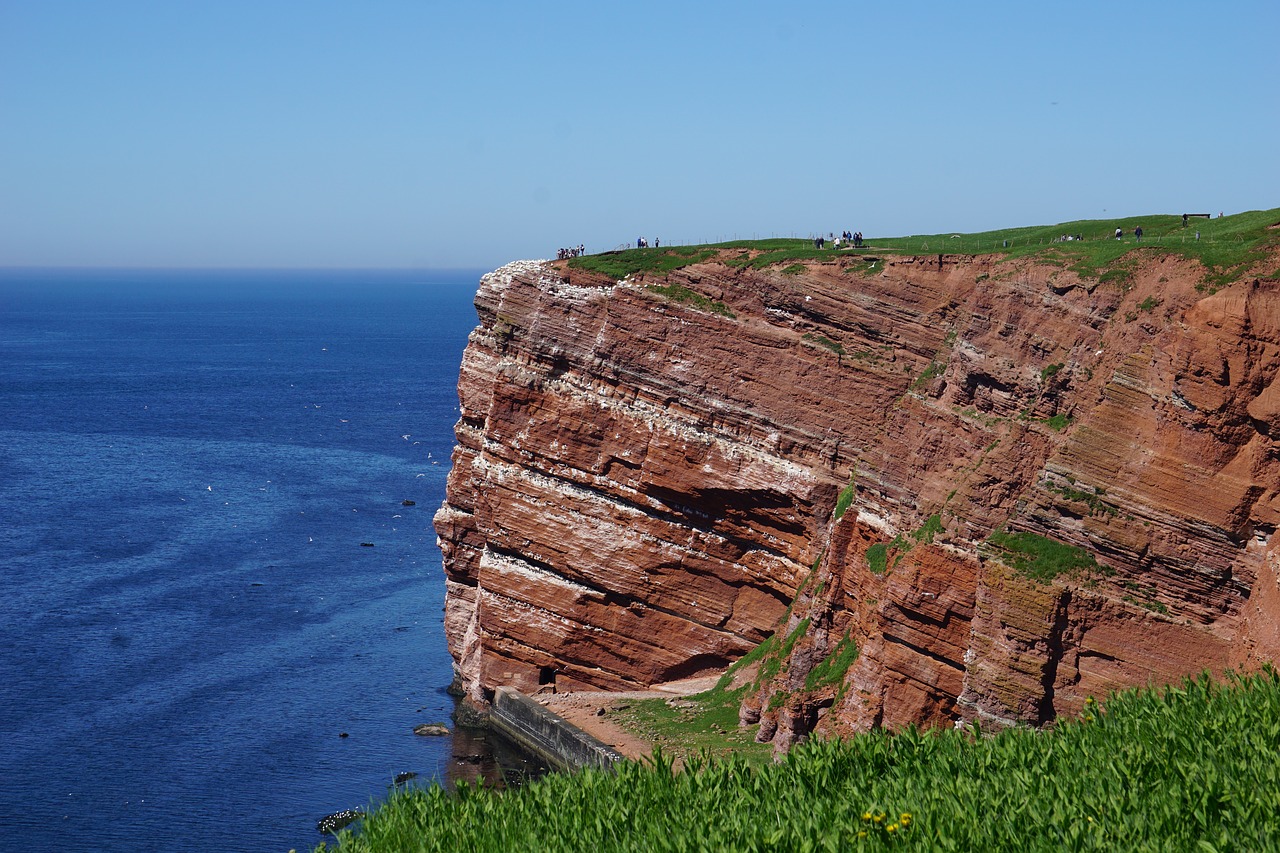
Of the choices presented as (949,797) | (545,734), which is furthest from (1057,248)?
(545,734)

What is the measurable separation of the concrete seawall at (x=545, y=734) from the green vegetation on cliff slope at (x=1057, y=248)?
17130 mm

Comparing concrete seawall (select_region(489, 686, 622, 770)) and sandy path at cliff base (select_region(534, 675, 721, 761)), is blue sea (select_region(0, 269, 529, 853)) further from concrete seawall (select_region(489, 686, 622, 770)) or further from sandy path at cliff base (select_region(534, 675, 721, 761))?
sandy path at cliff base (select_region(534, 675, 721, 761))

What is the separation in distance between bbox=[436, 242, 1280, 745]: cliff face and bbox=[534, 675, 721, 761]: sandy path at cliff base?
75cm

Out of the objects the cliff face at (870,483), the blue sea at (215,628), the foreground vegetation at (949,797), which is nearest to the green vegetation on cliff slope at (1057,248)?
the cliff face at (870,483)

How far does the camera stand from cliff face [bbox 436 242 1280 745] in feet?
108

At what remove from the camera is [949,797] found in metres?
22.4

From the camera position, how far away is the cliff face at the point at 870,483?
3297 cm

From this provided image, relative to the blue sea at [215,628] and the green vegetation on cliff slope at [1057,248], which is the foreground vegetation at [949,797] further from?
the blue sea at [215,628]

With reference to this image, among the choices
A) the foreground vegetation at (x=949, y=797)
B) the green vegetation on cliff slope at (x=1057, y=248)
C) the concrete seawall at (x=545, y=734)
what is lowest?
the concrete seawall at (x=545, y=734)

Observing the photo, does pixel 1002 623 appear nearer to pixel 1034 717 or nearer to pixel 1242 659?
pixel 1034 717

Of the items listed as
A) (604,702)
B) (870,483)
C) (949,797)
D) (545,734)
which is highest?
(870,483)

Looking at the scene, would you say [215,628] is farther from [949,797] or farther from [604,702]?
[949,797]

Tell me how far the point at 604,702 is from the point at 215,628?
1008 inches

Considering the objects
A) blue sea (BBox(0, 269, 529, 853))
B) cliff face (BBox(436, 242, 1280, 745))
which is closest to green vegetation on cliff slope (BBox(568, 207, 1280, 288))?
cliff face (BBox(436, 242, 1280, 745))
